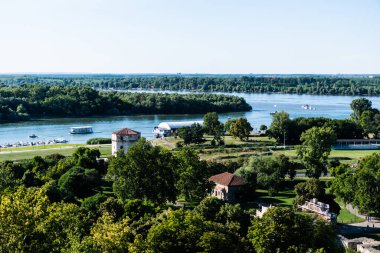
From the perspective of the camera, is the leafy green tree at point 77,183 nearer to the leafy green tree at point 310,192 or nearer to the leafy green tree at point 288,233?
the leafy green tree at point 310,192

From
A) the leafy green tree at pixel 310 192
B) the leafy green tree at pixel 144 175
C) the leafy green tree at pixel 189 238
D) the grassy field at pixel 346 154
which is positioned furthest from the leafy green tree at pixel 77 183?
the grassy field at pixel 346 154

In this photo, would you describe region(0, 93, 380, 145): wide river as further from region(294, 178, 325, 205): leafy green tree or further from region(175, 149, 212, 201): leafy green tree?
region(294, 178, 325, 205): leafy green tree

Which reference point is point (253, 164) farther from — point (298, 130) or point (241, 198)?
point (298, 130)

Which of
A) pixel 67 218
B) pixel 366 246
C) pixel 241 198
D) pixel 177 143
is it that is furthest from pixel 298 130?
pixel 67 218

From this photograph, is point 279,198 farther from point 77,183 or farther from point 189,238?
point 189,238

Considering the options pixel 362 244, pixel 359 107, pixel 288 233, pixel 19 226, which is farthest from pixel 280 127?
pixel 19 226
